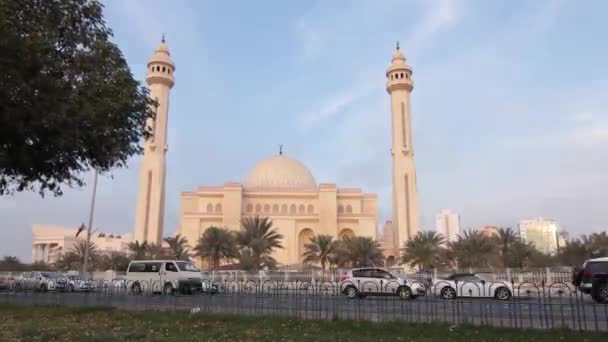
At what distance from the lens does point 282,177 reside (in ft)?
213

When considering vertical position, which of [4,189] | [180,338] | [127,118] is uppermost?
[127,118]

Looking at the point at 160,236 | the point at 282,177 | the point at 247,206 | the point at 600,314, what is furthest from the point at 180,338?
the point at 282,177

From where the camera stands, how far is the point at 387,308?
1322 centimetres

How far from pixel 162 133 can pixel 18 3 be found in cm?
4684

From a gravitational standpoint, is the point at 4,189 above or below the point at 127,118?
below

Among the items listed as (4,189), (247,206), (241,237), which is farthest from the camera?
(247,206)

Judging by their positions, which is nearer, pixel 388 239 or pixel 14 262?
pixel 14 262

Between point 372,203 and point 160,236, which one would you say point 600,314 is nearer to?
point 160,236

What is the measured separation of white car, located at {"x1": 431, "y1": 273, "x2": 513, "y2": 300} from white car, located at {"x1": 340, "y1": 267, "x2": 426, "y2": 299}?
726 millimetres

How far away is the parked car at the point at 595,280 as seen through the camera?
1552cm

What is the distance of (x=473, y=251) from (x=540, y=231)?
9273 cm

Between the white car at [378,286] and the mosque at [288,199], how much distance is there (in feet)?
115

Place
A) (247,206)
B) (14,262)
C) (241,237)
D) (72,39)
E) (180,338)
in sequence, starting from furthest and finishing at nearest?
1. (247,206)
2. (14,262)
3. (241,237)
4. (72,39)
5. (180,338)

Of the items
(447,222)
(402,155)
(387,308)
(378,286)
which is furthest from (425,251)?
(447,222)
